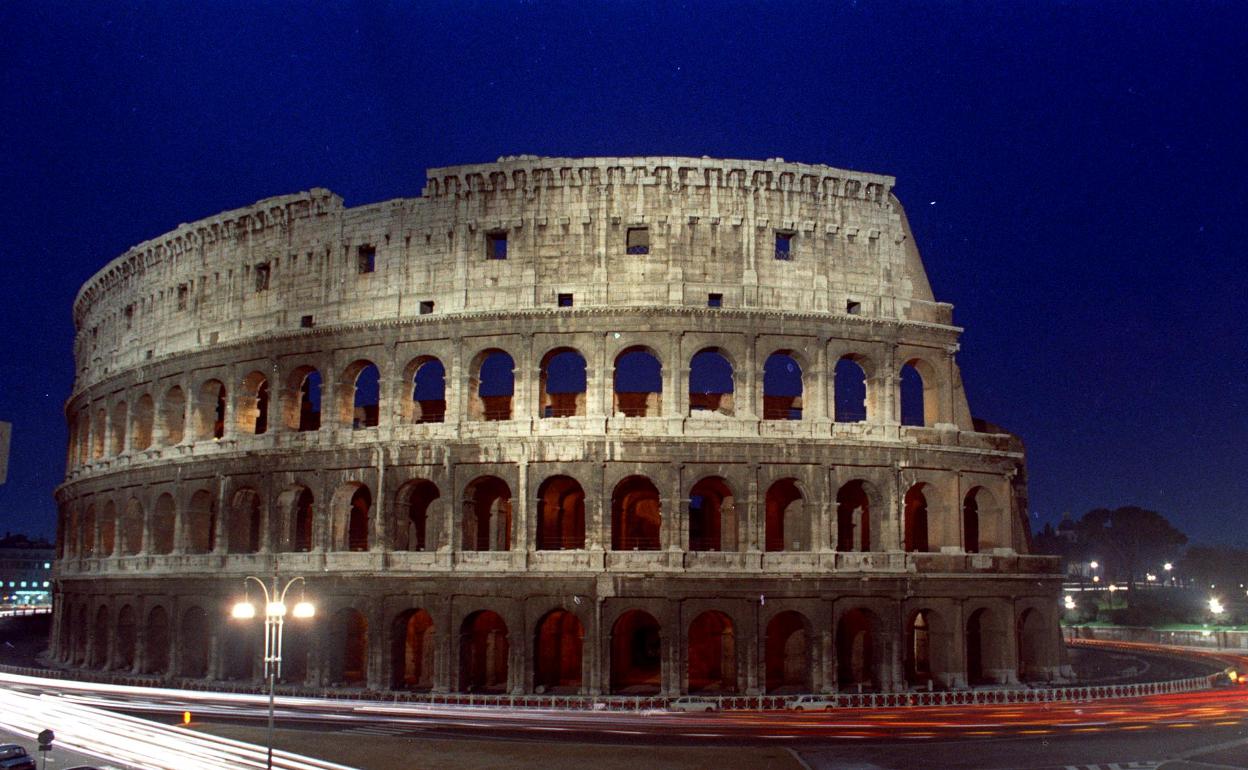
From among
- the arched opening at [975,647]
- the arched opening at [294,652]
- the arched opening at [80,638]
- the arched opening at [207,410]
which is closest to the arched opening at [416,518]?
the arched opening at [294,652]

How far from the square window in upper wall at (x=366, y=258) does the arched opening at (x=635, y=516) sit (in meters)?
12.7

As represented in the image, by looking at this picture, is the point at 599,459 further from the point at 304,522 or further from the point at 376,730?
the point at 304,522

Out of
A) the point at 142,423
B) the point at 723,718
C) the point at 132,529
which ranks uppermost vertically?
the point at 142,423

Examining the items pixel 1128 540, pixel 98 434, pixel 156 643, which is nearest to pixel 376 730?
pixel 156 643

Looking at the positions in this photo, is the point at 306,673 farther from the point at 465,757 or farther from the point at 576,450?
the point at 465,757

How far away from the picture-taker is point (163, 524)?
159ft

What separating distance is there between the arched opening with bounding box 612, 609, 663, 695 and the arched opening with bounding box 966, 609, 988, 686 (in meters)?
11.5

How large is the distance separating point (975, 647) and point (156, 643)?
109ft

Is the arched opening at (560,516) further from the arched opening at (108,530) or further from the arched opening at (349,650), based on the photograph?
the arched opening at (108,530)

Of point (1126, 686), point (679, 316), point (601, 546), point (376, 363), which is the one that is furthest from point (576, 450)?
Answer: point (1126, 686)

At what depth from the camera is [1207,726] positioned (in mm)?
30031

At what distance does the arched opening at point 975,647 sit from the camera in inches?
1617

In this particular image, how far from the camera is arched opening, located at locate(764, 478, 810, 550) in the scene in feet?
142

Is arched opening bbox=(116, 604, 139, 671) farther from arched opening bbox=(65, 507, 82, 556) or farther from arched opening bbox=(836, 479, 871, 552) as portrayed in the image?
arched opening bbox=(836, 479, 871, 552)
